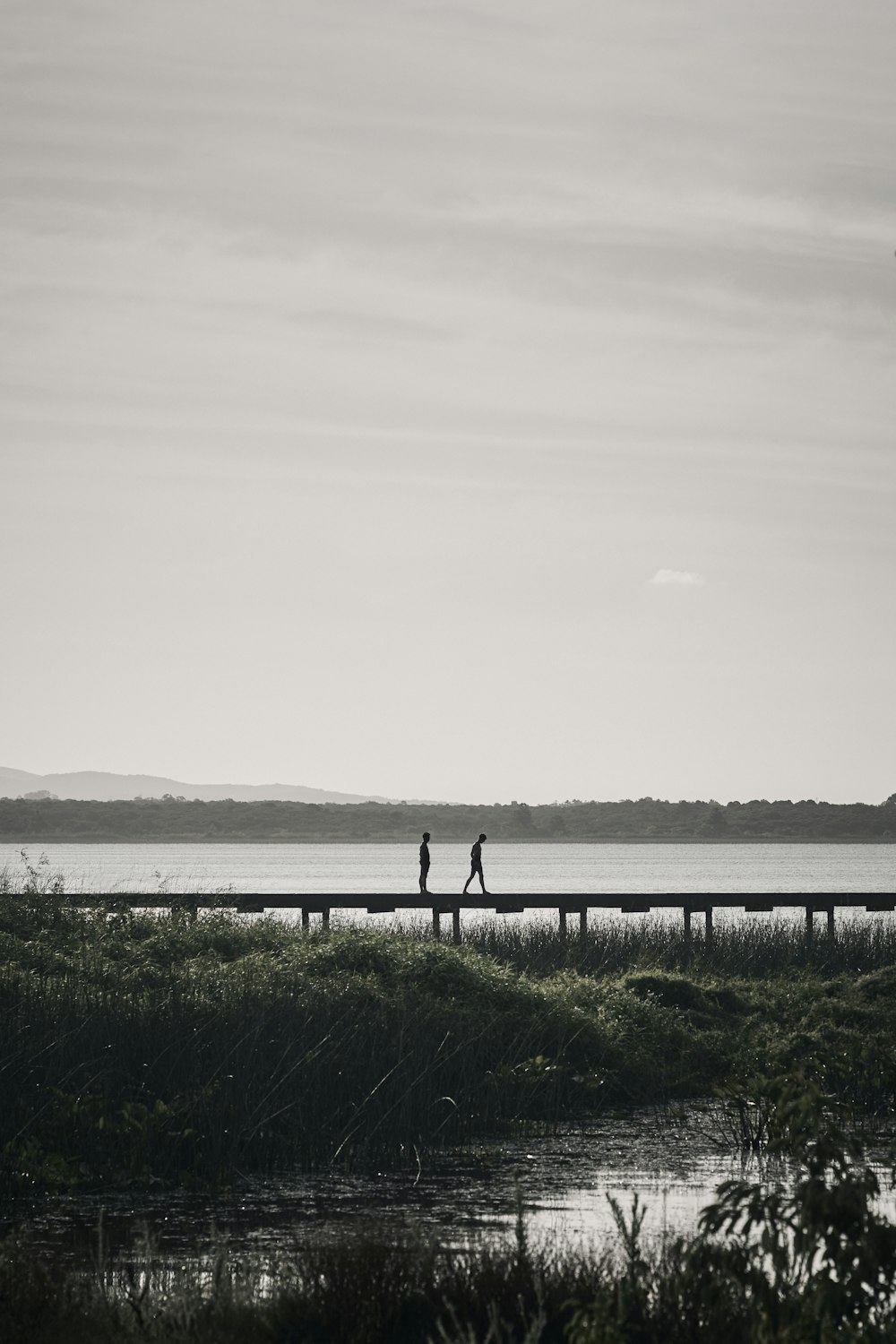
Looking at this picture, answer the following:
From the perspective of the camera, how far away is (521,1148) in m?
14.3

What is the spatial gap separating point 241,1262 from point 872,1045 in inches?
430

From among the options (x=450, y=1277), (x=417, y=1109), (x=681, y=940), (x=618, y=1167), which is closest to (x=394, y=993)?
(x=417, y=1109)

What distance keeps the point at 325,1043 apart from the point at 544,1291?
25.2 feet

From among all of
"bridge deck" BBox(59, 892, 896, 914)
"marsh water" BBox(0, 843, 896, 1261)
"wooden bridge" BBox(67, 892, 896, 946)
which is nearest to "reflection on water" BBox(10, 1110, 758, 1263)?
"marsh water" BBox(0, 843, 896, 1261)

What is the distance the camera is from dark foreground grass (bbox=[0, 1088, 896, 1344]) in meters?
6.71

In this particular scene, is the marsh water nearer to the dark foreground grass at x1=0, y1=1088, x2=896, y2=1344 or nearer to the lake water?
the dark foreground grass at x1=0, y1=1088, x2=896, y2=1344

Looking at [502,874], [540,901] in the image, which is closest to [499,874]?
[502,874]

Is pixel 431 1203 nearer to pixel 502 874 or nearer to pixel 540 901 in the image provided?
pixel 540 901

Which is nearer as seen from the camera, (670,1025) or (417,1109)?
(417,1109)

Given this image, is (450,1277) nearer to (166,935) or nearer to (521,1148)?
(521,1148)

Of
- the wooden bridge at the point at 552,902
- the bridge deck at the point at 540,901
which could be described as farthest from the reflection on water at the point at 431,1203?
the bridge deck at the point at 540,901

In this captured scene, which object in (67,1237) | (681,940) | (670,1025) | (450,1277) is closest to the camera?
(450,1277)

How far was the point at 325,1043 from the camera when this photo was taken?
1560cm

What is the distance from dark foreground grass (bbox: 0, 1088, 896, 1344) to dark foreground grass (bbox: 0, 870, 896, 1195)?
145 inches
